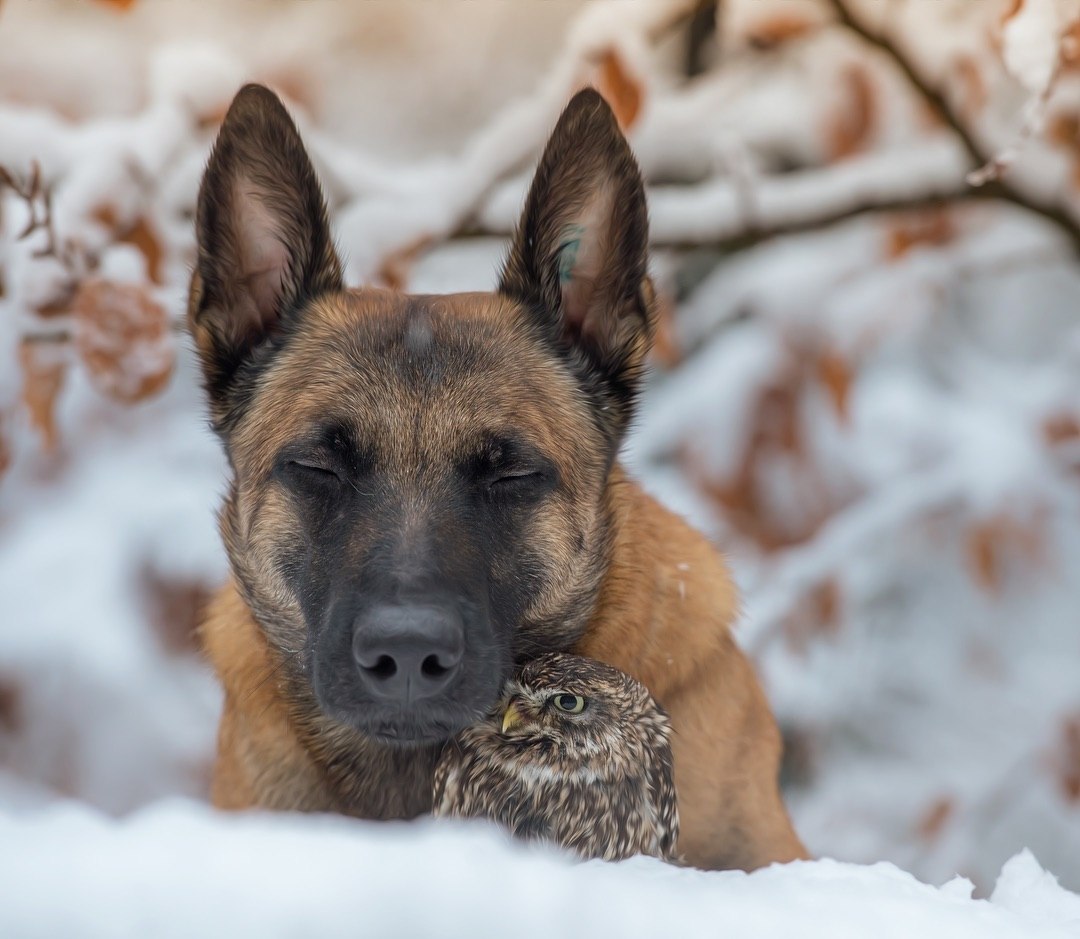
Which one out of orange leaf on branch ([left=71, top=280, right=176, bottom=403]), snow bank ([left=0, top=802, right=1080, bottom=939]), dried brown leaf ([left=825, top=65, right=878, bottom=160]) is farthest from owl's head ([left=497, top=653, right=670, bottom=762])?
dried brown leaf ([left=825, top=65, right=878, bottom=160])

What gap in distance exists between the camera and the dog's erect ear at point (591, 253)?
2.55 meters

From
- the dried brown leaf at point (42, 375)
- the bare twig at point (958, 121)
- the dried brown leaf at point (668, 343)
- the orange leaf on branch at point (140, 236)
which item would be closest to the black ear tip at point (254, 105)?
the orange leaf on branch at point (140, 236)

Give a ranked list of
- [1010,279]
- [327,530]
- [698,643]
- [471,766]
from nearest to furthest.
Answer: [471,766]
[327,530]
[698,643]
[1010,279]

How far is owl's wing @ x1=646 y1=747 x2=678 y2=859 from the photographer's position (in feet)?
6.69

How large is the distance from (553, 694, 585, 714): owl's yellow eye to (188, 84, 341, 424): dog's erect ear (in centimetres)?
120

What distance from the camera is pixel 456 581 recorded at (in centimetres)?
223

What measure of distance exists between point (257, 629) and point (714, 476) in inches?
114

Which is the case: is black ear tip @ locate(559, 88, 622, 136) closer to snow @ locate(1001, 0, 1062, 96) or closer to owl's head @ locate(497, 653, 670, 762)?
owl's head @ locate(497, 653, 670, 762)

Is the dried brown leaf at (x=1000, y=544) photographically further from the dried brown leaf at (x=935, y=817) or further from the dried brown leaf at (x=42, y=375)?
the dried brown leaf at (x=42, y=375)

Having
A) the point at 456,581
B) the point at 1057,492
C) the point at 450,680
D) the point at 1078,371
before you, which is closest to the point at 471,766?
the point at 450,680

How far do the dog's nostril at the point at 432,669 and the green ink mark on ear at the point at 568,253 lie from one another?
1.09 meters

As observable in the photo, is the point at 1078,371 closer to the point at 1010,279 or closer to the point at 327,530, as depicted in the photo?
the point at 1010,279

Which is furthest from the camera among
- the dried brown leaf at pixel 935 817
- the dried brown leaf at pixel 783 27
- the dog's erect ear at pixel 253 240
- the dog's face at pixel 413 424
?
the dried brown leaf at pixel 935 817

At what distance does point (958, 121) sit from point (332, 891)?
3.70 m
